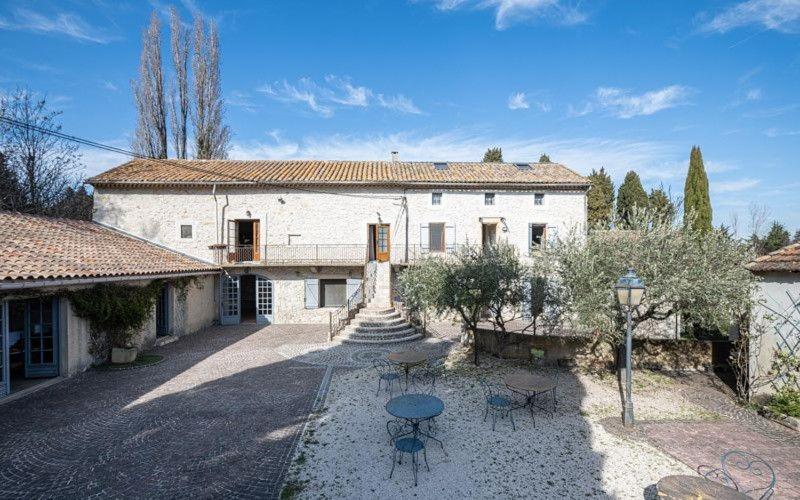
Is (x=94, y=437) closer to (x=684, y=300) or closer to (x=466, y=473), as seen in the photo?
(x=466, y=473)

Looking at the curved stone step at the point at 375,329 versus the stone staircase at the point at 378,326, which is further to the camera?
the curved stone step at the point at 375,329

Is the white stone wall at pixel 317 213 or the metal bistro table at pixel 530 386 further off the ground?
the white stone wall at pixel 317 213

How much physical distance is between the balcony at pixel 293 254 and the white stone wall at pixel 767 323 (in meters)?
13.1

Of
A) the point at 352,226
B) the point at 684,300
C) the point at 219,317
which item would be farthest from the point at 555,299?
the point at 219,317

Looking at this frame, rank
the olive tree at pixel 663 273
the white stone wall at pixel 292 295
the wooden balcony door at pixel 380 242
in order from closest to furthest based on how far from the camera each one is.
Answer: the olive tree at pixel 663 273 < the white stone wall at pixel 292 295 < the wooden balcony door at pixel 380 242

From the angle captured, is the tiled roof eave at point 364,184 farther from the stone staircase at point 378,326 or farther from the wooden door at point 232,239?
the stone staircase at point 378,326

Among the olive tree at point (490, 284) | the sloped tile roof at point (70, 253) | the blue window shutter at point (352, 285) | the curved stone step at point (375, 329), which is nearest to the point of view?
the sloped tile roof at point (70, 253)

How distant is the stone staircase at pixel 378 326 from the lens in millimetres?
13273

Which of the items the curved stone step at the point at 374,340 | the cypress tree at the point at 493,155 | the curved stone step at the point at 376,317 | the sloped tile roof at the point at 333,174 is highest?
the cypress tree at the point at 493,155

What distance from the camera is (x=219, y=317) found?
1717cm

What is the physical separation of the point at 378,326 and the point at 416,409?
805 cm

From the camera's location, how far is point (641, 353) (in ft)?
33.7

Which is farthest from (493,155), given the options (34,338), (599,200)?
(34,338)

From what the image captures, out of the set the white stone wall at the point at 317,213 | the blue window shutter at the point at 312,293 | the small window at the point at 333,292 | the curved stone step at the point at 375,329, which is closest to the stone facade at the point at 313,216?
the white stone wall at the point at 317,213
